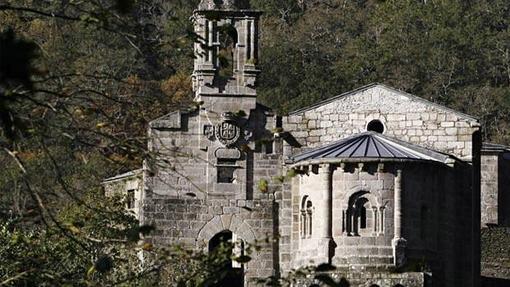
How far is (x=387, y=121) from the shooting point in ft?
160

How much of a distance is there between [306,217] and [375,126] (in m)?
2.79

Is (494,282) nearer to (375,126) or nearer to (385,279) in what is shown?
(375,126)

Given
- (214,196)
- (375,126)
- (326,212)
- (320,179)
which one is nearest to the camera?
(326,212)

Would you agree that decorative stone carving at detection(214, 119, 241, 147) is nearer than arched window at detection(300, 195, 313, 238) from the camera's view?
No

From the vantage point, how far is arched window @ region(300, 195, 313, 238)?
47562mm

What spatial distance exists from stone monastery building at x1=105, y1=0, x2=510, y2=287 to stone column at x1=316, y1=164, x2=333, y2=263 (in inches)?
0.9

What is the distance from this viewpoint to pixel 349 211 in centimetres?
4666

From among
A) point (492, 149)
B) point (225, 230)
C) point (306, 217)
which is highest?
point (492, 149)

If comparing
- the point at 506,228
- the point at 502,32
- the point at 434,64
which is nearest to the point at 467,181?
the point at 506,228

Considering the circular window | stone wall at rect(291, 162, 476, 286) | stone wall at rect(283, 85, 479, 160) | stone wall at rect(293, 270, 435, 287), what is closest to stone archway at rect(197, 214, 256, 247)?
stone wall at rect(291, 162, 476, 286)

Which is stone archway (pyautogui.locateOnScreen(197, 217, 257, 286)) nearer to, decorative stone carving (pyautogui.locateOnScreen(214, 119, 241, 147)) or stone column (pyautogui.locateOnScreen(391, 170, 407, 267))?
decorative stone carving (pyautogui.locateOnScreen(214, 119, 241, 147))

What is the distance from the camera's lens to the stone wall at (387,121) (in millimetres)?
48500

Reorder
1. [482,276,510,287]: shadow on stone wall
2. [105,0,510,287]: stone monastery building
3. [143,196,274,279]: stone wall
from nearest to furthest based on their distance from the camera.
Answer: [105,0,510,287]: stone monastery building, [143,196,274,279]: stone wall, [482,276,510,287]: shadow on stone wall

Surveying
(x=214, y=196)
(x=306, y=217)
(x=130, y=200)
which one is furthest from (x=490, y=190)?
(x=214, y=196)
